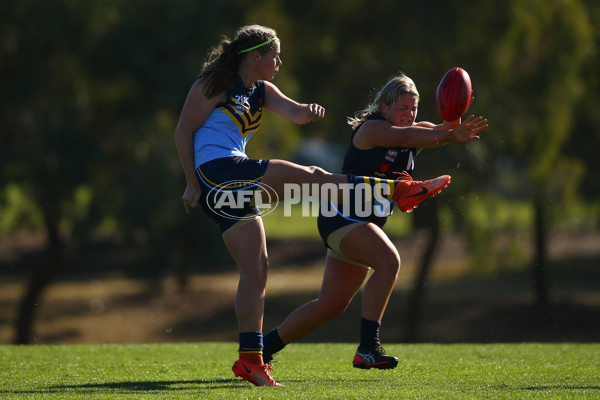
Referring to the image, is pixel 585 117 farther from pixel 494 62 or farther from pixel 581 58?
pixel 494 62

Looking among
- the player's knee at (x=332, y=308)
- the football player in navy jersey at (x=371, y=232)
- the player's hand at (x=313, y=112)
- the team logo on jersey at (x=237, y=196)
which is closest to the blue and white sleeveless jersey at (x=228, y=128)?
the team logo on jersey at (x=237, y=196)

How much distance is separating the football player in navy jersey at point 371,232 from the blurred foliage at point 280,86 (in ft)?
27.7

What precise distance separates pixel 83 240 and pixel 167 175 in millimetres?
2508

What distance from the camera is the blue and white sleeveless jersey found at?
4.78 m

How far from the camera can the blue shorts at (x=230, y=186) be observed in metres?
4.66

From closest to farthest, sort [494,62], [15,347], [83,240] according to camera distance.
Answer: [15,347], [494,62], [83,240]

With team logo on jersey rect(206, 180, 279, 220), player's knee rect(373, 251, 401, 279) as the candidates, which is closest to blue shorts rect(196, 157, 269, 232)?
team logo on jersey rect(206, 180, 279, 220)

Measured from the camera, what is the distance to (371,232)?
4996 mm

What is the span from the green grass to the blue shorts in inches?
38.7

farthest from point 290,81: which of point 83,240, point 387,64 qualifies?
point 83,240

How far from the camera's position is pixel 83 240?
53.5ft

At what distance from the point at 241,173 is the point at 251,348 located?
39.7 inches

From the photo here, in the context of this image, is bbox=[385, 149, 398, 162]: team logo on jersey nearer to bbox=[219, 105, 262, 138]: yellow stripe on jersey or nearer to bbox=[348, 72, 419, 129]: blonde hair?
bbox=[348, 72, 419, 129]: blonde hair

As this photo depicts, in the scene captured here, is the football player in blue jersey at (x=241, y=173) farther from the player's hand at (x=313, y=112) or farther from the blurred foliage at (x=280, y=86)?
the blurred foliage at (x=280, y=86)
